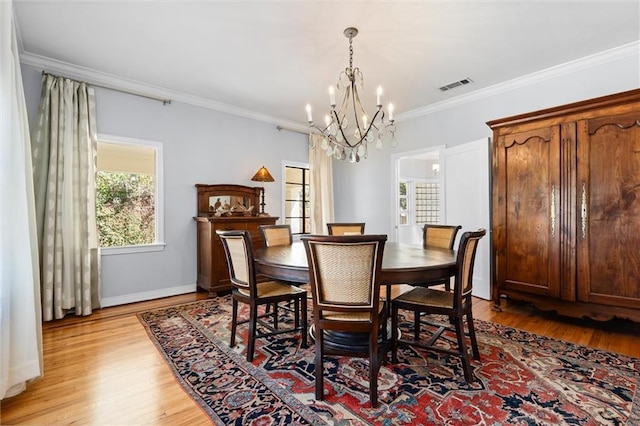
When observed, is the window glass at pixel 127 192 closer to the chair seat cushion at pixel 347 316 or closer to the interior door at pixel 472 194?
the chair seat cushion at pixel 347 316

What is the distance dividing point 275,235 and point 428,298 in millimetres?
1771

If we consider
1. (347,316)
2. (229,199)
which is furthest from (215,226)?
(347,316)

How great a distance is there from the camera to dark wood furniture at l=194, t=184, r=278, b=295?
394cm

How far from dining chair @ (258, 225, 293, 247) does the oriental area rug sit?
101 cm

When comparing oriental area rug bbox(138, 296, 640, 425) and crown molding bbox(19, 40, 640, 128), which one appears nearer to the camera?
oriental area rug bbox(138, 296, 640, 425)

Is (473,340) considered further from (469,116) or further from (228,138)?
(228,138)

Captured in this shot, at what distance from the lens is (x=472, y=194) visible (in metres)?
3.92

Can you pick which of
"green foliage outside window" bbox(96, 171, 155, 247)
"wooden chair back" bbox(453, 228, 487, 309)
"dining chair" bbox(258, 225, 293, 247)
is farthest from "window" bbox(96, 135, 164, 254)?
"wooden chair back" bbox(453, 228, 487, 309)

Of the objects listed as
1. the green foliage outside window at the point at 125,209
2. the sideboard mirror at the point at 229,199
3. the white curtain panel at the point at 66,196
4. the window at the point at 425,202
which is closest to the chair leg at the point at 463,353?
the sideboard mirror at the point at 229,199

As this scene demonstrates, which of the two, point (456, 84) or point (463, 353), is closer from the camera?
point (463, 353)

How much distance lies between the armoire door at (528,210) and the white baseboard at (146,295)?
12.8ft

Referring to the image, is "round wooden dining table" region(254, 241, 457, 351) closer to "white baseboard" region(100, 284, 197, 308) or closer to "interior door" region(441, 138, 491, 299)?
"interior door" region(441, 138, 491, 299)

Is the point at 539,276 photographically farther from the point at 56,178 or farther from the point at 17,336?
the point at 56,178

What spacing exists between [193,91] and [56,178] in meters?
1.85
